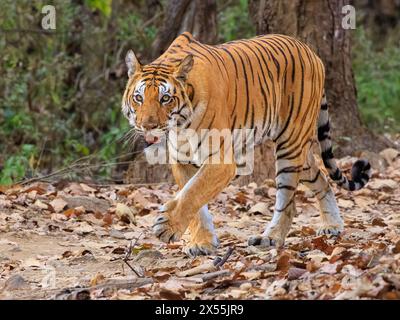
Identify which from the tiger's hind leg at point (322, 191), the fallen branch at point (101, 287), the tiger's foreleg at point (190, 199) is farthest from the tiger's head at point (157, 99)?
the tiger's hind leg at point (322, 191)

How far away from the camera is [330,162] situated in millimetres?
7211

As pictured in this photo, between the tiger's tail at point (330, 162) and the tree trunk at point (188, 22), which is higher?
the tree trunk at point (188, 22)

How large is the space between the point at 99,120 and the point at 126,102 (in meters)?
7.03

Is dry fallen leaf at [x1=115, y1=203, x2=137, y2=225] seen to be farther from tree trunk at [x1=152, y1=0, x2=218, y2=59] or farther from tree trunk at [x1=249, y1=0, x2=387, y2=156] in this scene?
tree trunk at [x1=152, y1=0, x2=218, y2=59]

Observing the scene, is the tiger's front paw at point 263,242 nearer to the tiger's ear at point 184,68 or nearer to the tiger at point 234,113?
the tiger at point 234,113

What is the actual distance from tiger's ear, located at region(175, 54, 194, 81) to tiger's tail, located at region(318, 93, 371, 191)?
1841 millimetres

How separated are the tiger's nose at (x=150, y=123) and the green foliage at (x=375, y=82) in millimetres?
8479

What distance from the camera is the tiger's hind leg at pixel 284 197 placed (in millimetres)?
6488

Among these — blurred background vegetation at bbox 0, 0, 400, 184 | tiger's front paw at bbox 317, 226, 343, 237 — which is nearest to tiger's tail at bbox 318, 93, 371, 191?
tiger's front paw at bbox 317, 226, 343, 237


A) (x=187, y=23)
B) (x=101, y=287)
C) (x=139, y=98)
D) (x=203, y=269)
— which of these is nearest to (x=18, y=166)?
(x=187, y=23)

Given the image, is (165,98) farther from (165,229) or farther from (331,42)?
(331,42)

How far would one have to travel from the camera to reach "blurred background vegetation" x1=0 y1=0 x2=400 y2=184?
37.6 feet

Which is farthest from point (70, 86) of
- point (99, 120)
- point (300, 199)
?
point (300, 199)

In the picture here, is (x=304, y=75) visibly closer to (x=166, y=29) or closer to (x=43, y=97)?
(x=166, y=29)
